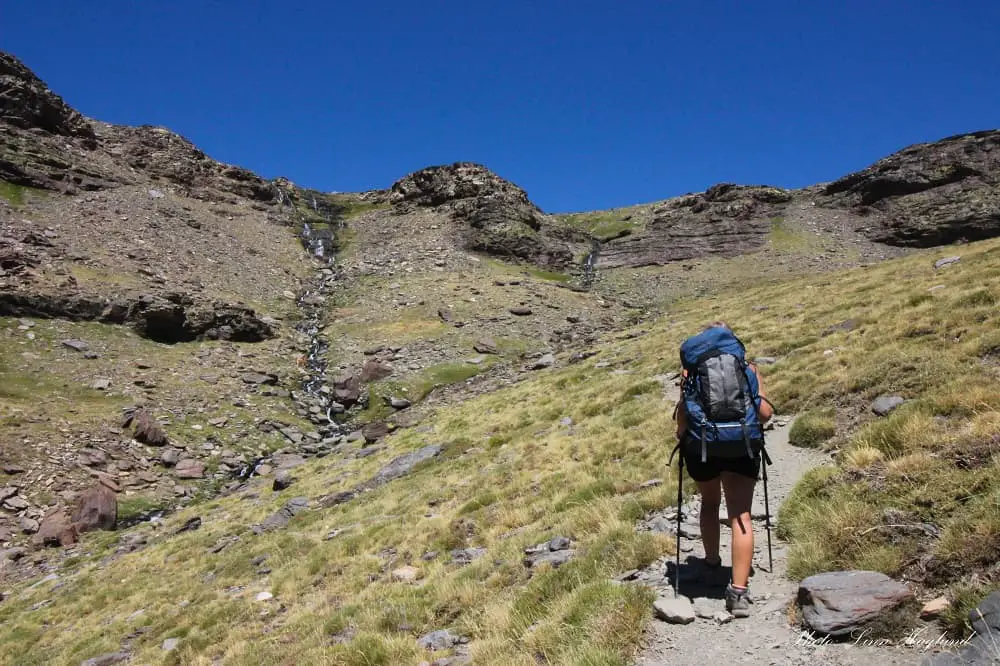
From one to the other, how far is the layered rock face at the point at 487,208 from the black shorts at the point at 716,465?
67207 mm

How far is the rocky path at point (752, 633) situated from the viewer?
4758 mm

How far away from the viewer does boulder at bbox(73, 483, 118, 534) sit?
A: 21.2m

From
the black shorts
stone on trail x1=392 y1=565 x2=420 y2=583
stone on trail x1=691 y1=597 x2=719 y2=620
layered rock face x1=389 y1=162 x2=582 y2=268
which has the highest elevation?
layered rock face x1=389 y1=162 x2=582 y2=268

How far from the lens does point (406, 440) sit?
25.1m

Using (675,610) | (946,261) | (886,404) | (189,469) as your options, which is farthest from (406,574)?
(946,261)

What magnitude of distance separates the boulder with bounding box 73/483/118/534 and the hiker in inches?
951

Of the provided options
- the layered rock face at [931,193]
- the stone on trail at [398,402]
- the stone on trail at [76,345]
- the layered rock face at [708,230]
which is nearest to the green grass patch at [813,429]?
the stone on trail at [398,402]

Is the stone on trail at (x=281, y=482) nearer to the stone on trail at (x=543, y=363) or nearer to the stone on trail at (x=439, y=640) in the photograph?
the stone on trail at (x=439, y=640)

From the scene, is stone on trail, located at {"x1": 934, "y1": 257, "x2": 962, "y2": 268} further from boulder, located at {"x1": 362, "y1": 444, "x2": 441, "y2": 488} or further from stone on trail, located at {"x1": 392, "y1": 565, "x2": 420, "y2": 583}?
stone on trail, located at {"x1": 392, "y1": 565, "x2": 420, "y2": 583}

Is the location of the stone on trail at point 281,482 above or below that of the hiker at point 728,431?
below

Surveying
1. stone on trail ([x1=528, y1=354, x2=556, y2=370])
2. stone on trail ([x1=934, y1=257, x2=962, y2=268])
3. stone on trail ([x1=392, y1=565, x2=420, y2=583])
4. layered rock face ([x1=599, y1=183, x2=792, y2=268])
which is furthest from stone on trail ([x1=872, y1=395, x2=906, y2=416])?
layered rock face ([x1=599, y1=183, x2=792, y2=268])

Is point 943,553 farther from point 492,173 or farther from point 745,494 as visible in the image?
point 492,173

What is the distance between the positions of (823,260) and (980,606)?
246ft

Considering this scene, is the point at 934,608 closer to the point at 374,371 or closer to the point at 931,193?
the point at 374,371
